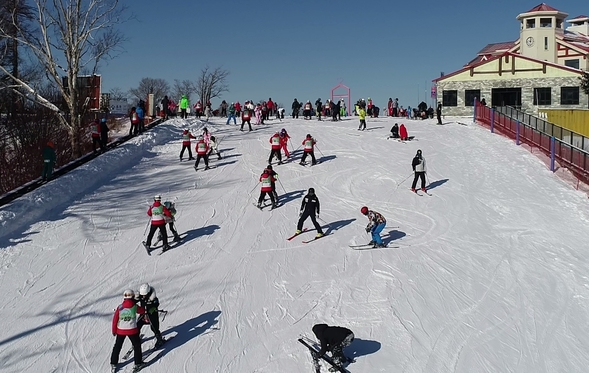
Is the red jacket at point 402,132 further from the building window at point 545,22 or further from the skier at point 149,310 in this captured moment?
the building window at point 545,22

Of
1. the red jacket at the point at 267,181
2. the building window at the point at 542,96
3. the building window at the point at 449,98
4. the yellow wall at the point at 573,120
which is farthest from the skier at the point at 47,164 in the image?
the building window at the point at 542,96

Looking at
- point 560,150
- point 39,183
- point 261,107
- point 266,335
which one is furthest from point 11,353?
point 261,107

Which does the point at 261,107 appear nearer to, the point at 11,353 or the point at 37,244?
the point at 37,244

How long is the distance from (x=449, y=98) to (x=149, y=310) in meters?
33.9

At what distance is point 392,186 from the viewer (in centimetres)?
2042

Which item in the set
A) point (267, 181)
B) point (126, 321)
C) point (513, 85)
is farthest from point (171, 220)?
point (513, 85)

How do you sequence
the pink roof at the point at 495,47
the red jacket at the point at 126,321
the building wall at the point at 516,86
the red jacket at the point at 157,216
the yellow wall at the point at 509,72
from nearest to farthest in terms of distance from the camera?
the red jacket at the point at 126,321
the red jacket at the point at 157,216
the building wall at the point at 516,86
the yellow wall at the point at 509,72
the pink roof at the point at 495,47

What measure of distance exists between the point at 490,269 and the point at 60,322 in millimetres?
9672

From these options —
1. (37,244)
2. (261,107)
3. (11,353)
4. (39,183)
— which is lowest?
(11,353)

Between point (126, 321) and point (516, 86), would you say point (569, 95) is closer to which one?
point (516, 86)

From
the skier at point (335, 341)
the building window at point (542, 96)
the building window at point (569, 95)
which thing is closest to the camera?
the skier at point (335, 341)

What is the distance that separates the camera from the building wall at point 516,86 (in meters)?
37.0

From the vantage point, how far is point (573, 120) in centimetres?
3409

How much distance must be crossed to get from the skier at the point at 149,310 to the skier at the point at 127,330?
0.31 meters
